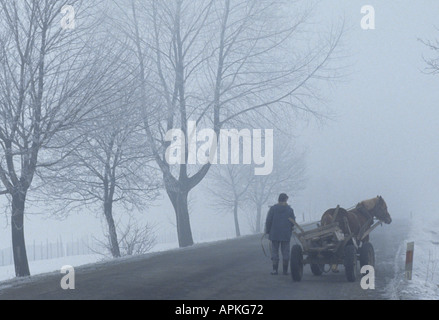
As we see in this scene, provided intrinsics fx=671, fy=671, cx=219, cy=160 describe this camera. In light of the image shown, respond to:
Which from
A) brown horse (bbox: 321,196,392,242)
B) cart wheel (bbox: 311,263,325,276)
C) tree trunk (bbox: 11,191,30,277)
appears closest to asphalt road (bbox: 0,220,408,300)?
cart wheel (bbox: 311,263,325,276)

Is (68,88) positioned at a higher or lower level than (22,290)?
higher

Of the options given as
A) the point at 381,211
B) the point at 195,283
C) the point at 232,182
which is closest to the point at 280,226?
the point at 195,283

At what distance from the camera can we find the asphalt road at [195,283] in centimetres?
1167

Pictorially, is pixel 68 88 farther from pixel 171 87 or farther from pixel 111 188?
pixel 171 87

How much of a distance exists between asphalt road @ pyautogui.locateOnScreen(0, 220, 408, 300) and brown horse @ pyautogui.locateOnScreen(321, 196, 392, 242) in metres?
1.12

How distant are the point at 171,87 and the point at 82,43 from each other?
11.7 metres

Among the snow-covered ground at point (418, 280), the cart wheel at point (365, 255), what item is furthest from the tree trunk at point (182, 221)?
the cart wheel at point (365, 255)

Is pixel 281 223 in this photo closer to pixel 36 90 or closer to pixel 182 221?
pixel 36 90

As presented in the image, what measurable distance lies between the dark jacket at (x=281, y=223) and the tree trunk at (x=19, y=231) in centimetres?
759

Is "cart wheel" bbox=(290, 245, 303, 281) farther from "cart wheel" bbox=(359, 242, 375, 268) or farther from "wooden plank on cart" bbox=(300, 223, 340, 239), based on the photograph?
"cart wheel" bbox=(359, 242, 375, 268)

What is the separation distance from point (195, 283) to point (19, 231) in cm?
782

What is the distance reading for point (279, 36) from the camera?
3014cm

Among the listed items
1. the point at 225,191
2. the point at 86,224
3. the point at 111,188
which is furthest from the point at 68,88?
the point at 86,224

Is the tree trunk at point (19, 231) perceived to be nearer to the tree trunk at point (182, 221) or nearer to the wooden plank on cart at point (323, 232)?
the wooden plank on cart at point (323, 232)
